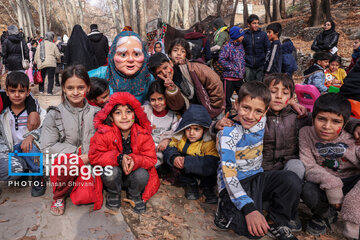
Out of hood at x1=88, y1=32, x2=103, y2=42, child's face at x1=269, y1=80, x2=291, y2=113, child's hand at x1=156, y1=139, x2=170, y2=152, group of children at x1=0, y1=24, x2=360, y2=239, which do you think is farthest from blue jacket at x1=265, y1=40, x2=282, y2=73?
hood at x1=88, y1=32, x2=103, y2=42

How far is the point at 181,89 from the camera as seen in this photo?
3.38 metres

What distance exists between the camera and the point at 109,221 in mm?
2455

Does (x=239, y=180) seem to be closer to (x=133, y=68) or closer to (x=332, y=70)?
(x=133, y=68)

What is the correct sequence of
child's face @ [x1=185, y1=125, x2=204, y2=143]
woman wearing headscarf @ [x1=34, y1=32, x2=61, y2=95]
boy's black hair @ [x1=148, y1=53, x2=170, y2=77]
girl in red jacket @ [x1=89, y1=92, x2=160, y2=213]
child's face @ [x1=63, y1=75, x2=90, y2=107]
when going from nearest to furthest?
girl in red jacket @ [x1=89, y1=92, x2=160, y2=213] → child's face @ [x1=63, y1=75, x2=90, y2=107] → child's face @ [x1=185, y1=125, x2=204, y2=143] → boy's black hair @ [x1=148, y1=53, x2=170, y2=77] → woman wearing headscarf @ [x1=34, y1=32, x2=61, y2=95]

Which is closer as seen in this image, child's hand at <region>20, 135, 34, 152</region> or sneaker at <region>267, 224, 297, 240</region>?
sneaker at <region>267, 224, 297, 240</region>

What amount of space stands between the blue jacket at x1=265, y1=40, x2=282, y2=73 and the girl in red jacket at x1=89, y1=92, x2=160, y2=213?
414 cm

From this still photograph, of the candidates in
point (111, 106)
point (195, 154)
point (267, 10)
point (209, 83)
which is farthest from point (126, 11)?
point (195, 154)

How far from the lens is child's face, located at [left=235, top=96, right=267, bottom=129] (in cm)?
230

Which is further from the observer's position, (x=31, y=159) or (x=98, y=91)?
(x=98, y=91)

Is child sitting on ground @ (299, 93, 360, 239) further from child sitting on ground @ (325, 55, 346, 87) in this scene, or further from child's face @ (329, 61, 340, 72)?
child's face @ (329, 61, 340, 72)

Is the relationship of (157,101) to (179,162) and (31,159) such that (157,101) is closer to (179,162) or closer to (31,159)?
(179,162)

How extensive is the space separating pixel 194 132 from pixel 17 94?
2.08 m

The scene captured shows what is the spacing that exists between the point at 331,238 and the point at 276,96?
1477 mm

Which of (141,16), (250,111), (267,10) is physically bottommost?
(250,111)
